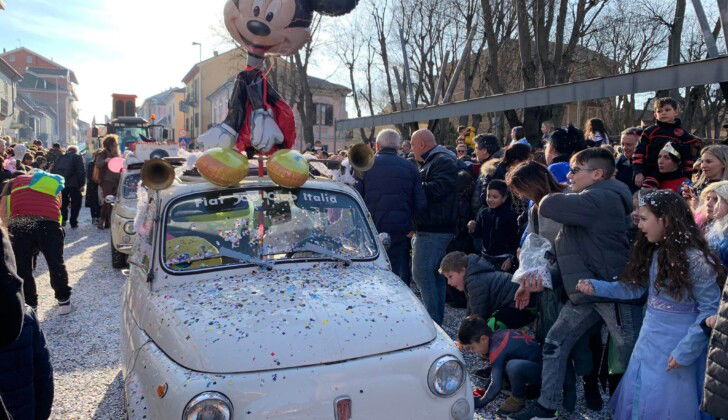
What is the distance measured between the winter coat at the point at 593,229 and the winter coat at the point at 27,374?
10.3ft

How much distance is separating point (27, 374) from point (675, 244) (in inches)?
134

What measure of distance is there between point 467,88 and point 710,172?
23820 mm

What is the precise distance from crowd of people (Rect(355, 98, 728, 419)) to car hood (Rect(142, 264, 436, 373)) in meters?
1.33

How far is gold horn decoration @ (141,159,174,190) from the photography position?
3883 mm

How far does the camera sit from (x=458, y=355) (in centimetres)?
316

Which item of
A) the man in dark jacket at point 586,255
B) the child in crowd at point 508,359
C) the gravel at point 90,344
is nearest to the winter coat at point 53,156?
the gravel at point 90,344

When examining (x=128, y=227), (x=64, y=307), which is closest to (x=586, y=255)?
(x=64, y=307)

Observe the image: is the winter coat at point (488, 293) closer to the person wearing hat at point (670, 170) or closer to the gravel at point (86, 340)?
the person wearing hat at point (670, 170)

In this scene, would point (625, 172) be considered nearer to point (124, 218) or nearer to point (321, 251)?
point (321, 251)

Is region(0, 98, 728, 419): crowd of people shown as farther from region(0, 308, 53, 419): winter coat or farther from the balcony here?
the balcony

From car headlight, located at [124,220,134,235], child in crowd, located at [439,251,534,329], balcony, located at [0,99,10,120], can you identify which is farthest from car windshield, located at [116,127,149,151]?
balcony, located at [0,99,10,120]

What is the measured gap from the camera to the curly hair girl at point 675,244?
3416mm

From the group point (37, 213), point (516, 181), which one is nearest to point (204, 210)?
point (516, 181)

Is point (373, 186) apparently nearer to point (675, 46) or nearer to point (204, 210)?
point (204, 210)
